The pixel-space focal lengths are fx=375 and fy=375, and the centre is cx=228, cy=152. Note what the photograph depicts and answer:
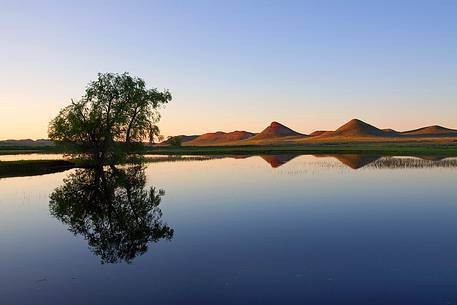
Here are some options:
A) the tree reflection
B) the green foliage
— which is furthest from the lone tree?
the green foliage

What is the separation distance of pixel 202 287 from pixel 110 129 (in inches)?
2583

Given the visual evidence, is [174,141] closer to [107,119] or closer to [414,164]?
[107,119]

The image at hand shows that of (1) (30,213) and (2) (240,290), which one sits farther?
(1) (30,213)

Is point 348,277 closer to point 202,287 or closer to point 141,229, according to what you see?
point 202,287

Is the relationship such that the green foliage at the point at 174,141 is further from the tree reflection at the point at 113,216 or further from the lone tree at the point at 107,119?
the tree reflection at the point at 113,216

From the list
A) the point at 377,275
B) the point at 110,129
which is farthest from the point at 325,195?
the point at 110,129

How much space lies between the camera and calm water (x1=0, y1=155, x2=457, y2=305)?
→ 13.8 meters

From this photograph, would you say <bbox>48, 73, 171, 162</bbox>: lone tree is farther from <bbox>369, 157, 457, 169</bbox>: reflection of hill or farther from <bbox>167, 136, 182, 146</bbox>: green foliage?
<bbox>167, 136, 182, 146</bbox>: green foliage

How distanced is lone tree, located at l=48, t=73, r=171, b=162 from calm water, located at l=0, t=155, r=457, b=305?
37009 millimetres

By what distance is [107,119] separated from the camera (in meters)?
75.3

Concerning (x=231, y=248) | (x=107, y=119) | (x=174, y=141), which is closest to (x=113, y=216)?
(x=231, y=248)

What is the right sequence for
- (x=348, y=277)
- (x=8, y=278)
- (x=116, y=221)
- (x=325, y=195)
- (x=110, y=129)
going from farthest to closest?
(x=110, y=129)
(x=325, y=195)
(x=116, y=221)
(x=8, y=278)
(x=348, y=277)

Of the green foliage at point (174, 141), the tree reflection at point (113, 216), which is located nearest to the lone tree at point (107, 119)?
the tree reflection at point (113, 216)

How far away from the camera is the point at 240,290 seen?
13852 mm
